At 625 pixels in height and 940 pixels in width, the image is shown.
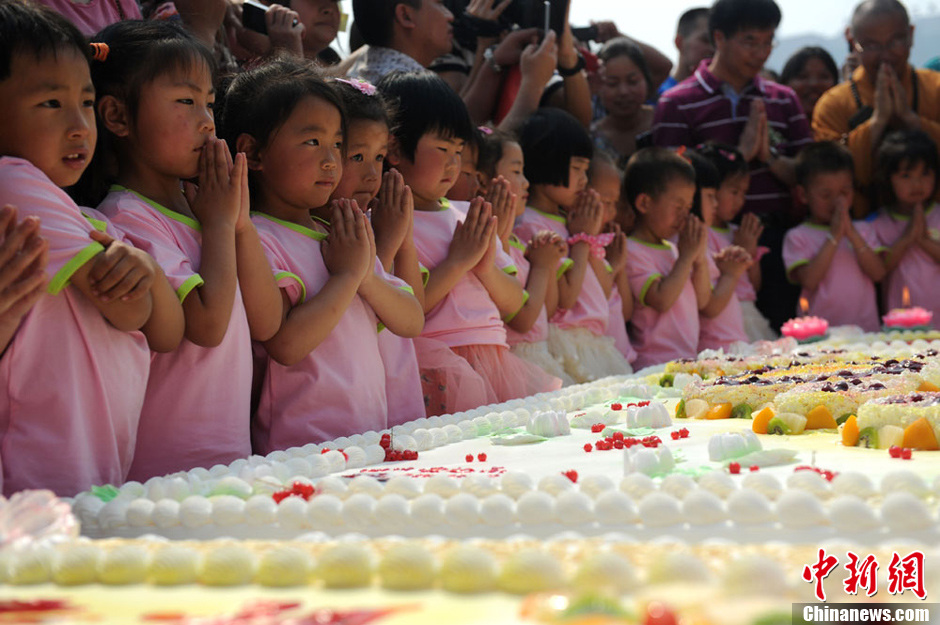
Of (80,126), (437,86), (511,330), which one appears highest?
(437,86)

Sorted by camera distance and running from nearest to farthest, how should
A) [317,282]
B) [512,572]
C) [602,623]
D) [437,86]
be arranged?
[602,623] < [512,572] < [317,282] < [437,86]

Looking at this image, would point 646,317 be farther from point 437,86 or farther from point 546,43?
point 437,86

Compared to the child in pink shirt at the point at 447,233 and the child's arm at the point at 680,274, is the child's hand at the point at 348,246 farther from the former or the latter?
the child's arm at the point at 680,274

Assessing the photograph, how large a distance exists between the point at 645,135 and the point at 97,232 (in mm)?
4710

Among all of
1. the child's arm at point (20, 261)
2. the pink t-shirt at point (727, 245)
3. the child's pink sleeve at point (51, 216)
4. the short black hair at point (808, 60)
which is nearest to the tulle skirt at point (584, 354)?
the pink t-shirt at point (727, 245)

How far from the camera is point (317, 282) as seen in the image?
109 inches

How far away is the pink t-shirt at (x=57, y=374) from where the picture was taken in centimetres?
187

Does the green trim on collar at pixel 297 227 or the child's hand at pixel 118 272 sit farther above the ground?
the green trim on collar at pixel 297 227

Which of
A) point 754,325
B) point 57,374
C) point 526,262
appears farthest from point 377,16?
point 754,325

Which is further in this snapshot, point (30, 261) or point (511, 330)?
point (511, 330)

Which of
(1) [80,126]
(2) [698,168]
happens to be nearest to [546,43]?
(2) [698,168]

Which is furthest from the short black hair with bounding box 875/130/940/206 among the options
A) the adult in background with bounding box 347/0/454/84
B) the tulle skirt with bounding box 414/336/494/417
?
the tulle skirt with bounding box 414/336/494/417

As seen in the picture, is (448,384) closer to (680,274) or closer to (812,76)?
(680,274)

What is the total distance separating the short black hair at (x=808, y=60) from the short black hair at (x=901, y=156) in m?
1.37
